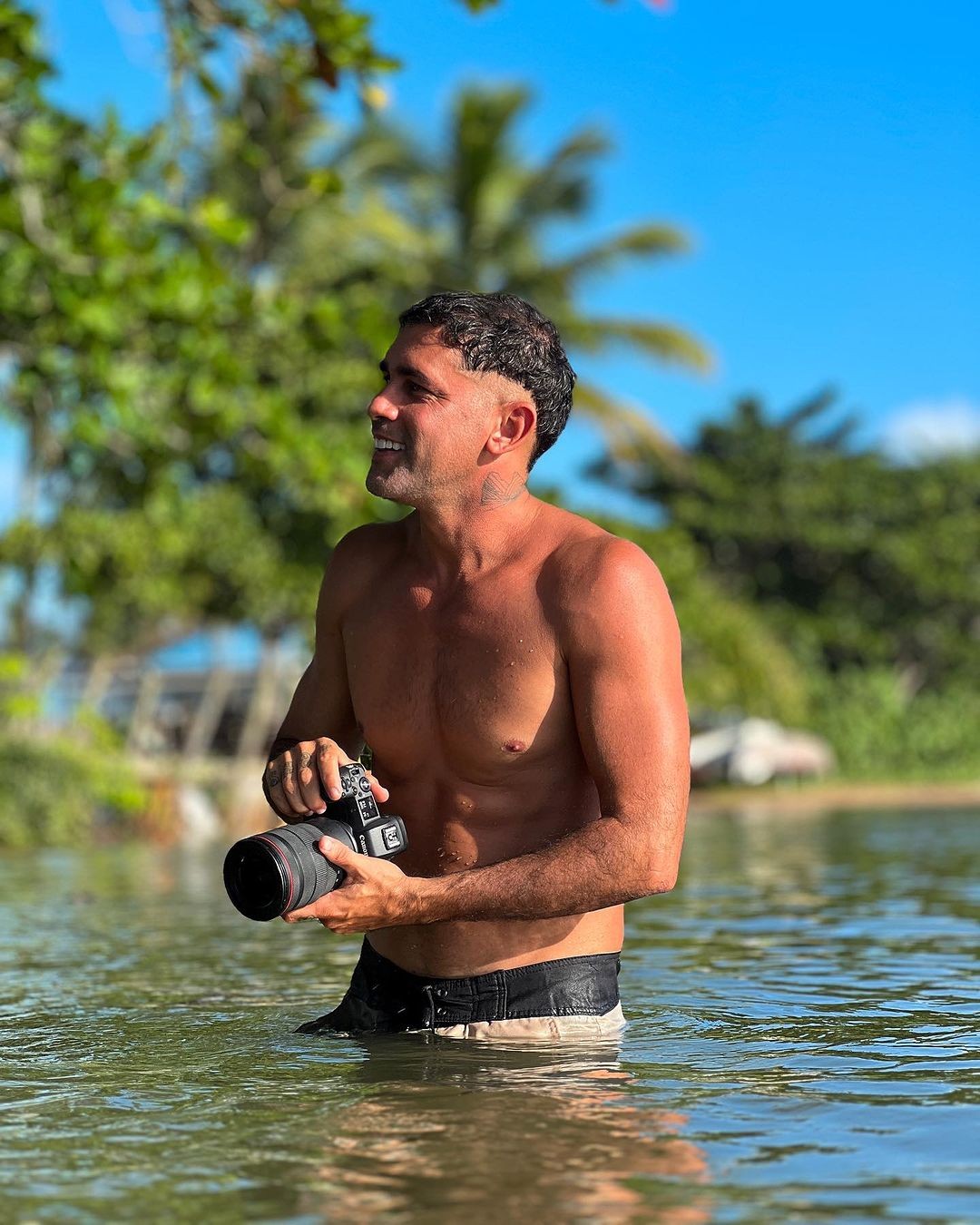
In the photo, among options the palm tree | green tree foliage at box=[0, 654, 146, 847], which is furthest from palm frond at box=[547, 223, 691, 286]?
green tree foliage at box=[0, 654, 146, 847]

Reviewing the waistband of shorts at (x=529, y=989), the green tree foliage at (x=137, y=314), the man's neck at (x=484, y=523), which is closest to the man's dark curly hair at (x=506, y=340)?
the man's neck at (x=484, y=523)

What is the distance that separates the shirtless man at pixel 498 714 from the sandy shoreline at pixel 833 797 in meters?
19.3

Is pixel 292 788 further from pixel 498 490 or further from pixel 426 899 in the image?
pixel 498 490

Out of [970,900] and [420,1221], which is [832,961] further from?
[420,1221]

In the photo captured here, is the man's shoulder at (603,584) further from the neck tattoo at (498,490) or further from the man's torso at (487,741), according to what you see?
the neck tattoo at (498,490)

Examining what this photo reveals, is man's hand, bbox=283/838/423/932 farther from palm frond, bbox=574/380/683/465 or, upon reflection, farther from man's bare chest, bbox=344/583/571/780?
palm frond, bbox=574/380/683/465

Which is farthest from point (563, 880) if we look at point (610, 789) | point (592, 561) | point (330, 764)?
point (592, 561)

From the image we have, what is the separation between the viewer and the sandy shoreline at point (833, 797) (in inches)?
959

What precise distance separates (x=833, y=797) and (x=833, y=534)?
11.9 m

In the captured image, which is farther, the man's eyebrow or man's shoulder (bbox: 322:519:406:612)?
man's shoulder (bbox: 322:519:406:612)

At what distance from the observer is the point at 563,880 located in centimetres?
344

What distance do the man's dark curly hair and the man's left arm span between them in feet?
1.47

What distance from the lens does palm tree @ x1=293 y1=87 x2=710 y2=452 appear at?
25250mm

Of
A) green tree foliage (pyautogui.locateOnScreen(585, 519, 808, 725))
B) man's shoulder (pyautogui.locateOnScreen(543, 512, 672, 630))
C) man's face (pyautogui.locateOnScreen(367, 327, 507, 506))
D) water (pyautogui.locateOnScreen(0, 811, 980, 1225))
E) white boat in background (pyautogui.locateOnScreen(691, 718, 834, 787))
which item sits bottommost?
water (pyautogui.locateOnScreen(0, 811, 980, 1225))
